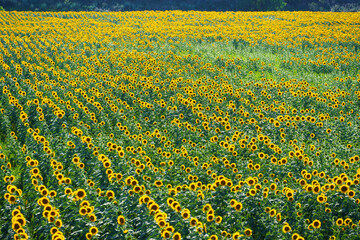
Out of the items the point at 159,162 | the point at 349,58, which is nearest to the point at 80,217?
the point at 159,162

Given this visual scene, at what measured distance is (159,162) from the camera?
652 centimetres

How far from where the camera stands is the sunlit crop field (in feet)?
15.0

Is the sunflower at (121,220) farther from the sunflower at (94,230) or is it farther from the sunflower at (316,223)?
the sunflower at (316,223)

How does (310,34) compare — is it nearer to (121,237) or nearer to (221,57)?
(221,57)

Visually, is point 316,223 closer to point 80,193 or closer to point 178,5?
point 80,193

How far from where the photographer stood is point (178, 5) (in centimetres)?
4406

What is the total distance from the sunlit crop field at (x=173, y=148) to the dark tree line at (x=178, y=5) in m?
25.3

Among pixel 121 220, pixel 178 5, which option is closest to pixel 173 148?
pixel 121 220

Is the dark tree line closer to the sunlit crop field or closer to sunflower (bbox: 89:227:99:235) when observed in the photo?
the sunlit crop field

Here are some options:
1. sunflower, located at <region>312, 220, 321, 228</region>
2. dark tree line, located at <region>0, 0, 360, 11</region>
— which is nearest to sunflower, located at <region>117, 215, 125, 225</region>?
sunflower, located at <region>312, 220, 321, 228</region>

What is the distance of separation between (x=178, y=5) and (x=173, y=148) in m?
40.7

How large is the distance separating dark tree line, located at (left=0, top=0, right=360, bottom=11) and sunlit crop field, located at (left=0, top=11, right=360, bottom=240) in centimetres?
2528

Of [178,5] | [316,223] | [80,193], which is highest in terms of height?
[178,5]

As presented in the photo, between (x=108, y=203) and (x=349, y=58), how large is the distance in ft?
52.3
